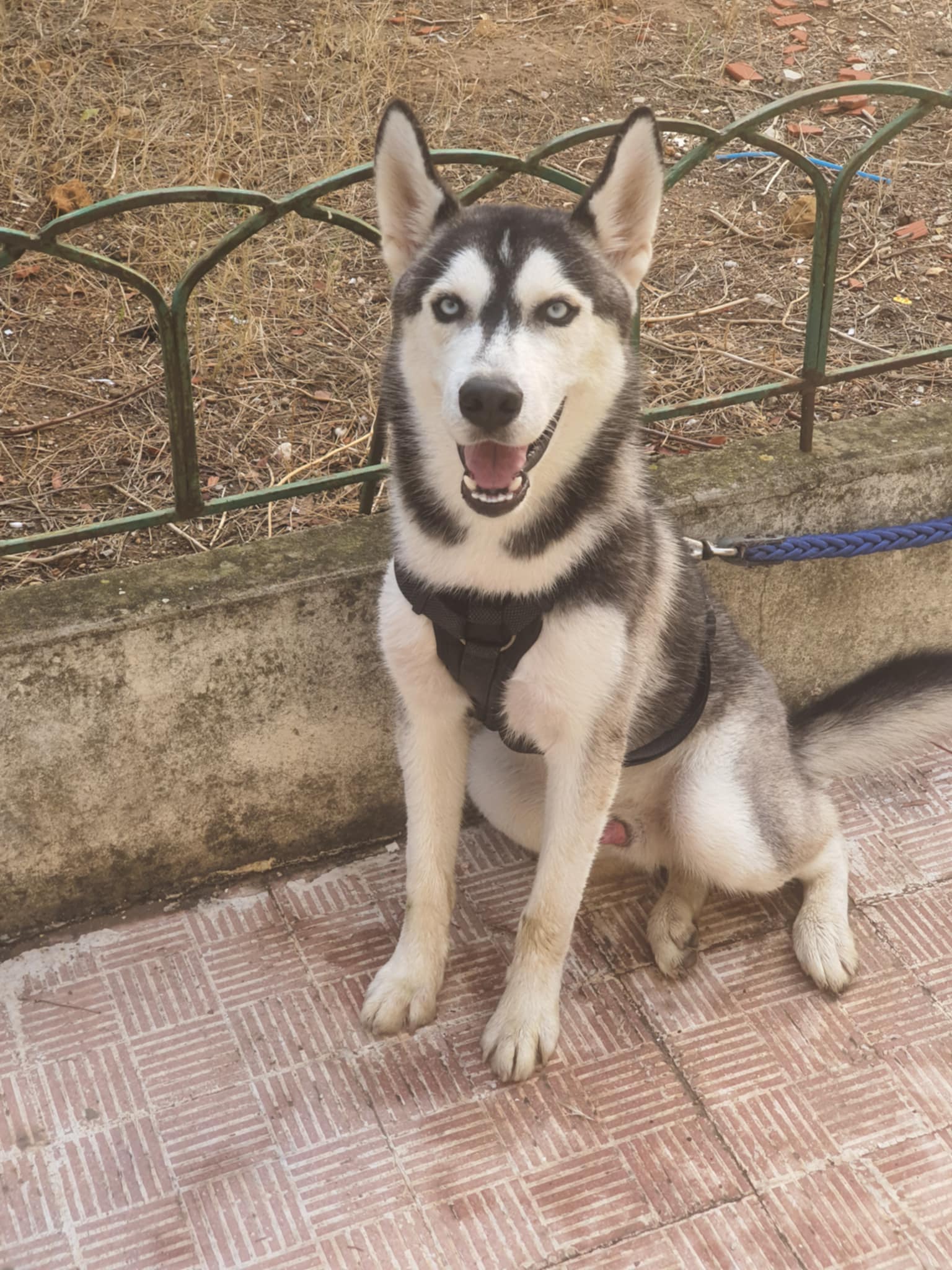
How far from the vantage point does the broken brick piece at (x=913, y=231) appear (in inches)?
195

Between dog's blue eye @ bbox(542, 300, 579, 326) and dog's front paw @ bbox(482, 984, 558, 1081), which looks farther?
dog's front paw @ bbox(482, 984, 558, 1081)

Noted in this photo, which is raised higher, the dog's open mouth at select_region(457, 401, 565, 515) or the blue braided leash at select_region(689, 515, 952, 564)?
the dog's open mouth at select_region(457, 401, 565, 515)

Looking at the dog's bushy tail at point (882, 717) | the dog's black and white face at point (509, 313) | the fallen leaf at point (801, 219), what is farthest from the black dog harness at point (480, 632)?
the fallen leaf at point (801, 219)

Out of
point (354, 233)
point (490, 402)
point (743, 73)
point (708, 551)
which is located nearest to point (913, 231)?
point (743, 73)

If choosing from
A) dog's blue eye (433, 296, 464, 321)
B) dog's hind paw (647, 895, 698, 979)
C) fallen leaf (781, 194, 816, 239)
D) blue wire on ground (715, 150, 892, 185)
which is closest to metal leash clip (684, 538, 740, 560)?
dog's hind paw (647, 895, 698, 979)

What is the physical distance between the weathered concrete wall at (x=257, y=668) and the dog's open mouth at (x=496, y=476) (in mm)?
827

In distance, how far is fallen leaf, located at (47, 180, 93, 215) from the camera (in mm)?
4699

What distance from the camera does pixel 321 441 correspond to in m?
3.93

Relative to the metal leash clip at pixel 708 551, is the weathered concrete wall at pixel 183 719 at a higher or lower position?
lower

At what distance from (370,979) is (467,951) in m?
0.26

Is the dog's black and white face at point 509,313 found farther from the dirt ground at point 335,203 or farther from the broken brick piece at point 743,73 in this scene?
the broken brick piece at point 743,73

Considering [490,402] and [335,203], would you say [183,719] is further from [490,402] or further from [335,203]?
[335,203]

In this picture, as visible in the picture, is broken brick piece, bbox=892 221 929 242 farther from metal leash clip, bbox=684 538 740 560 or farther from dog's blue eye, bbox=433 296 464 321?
dog's blue eye, bbox=433 296 464 321

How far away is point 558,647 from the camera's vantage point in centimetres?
267
